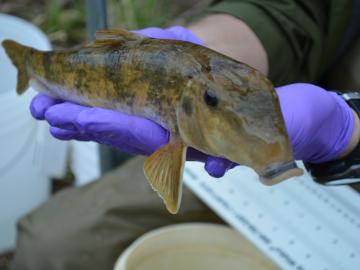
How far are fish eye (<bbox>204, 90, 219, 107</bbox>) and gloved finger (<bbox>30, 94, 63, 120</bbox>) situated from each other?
67 centimetres

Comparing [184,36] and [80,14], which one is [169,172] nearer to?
[184,36]

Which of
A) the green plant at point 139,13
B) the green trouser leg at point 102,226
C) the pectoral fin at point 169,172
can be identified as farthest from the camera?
the green plant at point 139,13

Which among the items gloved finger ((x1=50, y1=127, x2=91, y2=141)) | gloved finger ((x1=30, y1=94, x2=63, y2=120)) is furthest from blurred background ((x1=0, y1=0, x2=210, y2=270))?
gloved finger ((x1=50, y1=127, x2=91, y2=141))

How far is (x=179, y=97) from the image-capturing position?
1.32m

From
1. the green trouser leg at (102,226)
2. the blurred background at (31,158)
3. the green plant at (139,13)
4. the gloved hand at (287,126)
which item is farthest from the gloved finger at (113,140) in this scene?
the green plant at (139,13)

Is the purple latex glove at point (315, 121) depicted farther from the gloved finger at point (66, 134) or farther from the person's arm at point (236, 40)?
the gloved finger at point (66, 134)

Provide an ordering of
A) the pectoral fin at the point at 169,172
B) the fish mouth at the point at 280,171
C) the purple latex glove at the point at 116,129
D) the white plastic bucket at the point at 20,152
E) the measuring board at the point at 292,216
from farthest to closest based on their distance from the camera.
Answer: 1. the white plastic bucket at the point at 20,152
2. the measuring board at the point at 292,216
3. the purple latex glove at the point at 116,129
4. the pectoral fin at the point at 169,172
5. the fish mouth at the point at 280,171

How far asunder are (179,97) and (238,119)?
0.20m

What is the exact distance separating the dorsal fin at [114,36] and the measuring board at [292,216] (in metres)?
0.77

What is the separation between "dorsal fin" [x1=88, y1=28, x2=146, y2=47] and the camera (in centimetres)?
151

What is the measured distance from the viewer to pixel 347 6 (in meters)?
2.03

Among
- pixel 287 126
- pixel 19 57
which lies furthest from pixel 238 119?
pixel 19 57

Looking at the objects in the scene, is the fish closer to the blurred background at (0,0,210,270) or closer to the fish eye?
the fish eye

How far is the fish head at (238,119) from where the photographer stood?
1.13 meters
